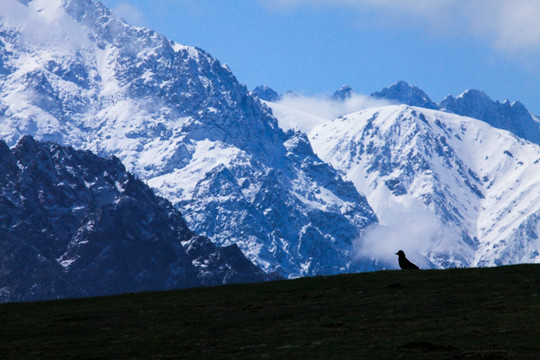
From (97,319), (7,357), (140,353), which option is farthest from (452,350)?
(97,319)

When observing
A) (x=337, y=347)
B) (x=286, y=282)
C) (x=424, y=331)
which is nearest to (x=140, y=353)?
(x=337, y=347)

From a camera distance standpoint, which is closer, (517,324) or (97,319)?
Result: (517,324)

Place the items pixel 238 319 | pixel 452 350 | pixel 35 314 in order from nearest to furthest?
pixel 452 350, pixel 238 319, pixel 35 314

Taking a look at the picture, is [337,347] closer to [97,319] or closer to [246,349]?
[246,349]

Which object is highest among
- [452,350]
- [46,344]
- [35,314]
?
[35,314]

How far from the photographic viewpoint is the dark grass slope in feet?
116

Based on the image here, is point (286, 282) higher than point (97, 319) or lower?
higher

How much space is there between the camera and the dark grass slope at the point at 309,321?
35281 millimetres

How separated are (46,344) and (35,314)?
10969 millimetres

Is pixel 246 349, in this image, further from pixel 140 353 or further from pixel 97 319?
pixel 97 319

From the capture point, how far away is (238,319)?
4438 centimetres

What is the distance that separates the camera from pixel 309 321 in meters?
42.3

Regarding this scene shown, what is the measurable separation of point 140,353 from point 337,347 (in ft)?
23.8

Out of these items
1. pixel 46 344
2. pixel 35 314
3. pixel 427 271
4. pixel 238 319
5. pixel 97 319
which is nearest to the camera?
pixel 46 344
